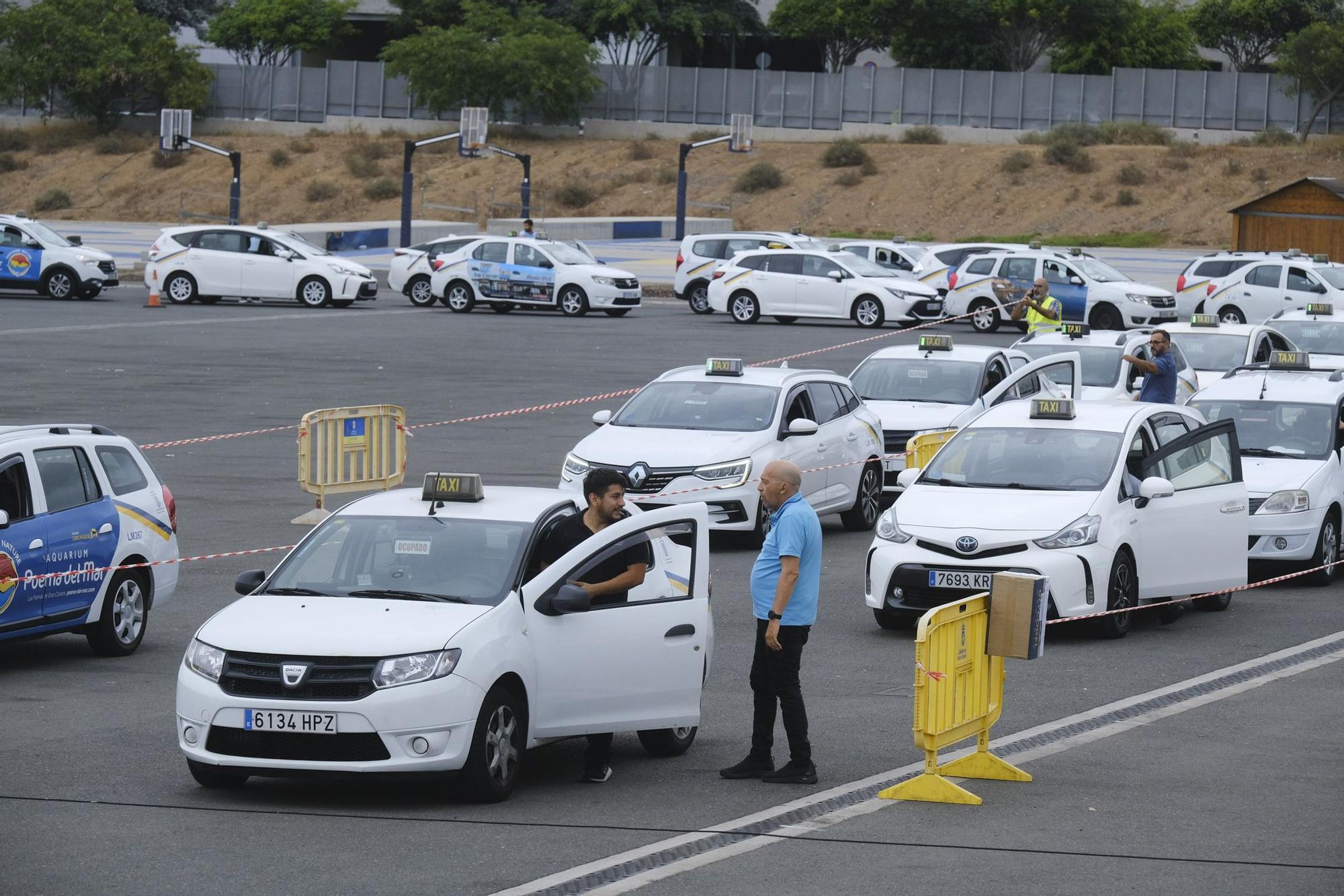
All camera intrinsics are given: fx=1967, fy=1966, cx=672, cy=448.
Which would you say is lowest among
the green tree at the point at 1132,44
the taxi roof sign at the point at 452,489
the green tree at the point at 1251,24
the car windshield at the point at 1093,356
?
the taxi roof sign at the point at 452,489

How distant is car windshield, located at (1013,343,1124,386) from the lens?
23609 millimetres

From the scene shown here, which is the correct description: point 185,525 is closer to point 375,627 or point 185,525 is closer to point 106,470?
point 106,470

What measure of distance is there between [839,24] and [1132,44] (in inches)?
523

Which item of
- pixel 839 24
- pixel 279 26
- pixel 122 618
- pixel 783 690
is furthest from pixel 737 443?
pixel 279 26

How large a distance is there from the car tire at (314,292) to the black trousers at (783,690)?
3339 cm

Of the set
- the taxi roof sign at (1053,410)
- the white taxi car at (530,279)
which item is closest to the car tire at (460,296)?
the white taxi car at (530,279)

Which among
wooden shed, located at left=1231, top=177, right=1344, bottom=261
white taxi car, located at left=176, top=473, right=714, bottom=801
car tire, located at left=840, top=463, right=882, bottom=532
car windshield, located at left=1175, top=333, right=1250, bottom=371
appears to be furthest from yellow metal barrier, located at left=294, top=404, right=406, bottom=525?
wooden shed, located at left=1231, top=177, right=1344, bottom=261

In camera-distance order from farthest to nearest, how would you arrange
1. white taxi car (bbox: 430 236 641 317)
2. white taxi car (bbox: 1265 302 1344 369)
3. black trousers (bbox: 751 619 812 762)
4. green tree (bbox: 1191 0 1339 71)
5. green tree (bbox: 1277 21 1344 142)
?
green tree (bbox: 1191 0 1339 71), green tree (bbox: 1277 21 1344 142), white taxi car (bbox: 430 236 641 317), white taxi car (bbox: 1265 302 1344 369), black trousers (bbox: 751 619 812 762)

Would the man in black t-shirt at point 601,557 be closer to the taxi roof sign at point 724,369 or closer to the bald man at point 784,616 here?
the bald man at point 784,616

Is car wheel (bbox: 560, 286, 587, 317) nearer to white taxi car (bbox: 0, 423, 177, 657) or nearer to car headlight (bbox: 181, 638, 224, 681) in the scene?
white taxi car (bbox: 0, 423, 177, 657)

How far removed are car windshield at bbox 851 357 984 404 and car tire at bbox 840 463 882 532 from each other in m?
2.07

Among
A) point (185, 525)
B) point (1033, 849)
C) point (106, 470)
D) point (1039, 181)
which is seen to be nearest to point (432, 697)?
point (1033, 849)

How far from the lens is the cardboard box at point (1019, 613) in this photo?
363 inches

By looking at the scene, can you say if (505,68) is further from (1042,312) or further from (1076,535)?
(1076,535)
